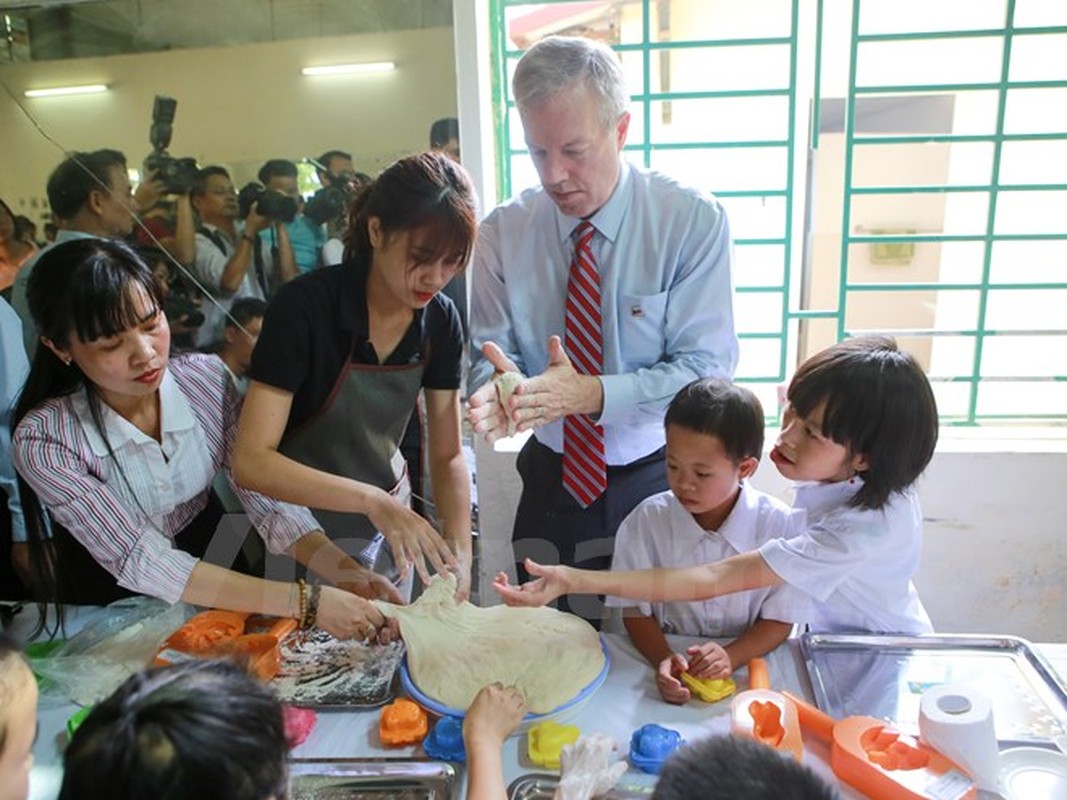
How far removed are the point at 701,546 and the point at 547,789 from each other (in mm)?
566

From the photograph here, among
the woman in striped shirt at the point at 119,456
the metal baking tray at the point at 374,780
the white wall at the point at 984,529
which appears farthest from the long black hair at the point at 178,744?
the white wall at the point at 984,529

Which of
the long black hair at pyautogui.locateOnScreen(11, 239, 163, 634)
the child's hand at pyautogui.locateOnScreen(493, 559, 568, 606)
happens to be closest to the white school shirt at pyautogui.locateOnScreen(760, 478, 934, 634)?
the child's hand at pyautogui.locateOnScreen(493, 559, 568, 606)

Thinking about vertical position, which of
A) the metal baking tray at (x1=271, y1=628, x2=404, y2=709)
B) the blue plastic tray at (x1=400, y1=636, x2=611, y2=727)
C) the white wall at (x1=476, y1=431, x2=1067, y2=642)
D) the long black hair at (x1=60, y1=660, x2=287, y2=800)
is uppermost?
the long black hair at (x1=60, y1=660, x2=287, y2=800)

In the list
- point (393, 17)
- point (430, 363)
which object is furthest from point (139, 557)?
point (393, 17)

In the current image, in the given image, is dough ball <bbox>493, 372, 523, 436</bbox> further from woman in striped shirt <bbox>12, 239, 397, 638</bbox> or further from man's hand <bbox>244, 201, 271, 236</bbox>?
man's hand <bbox>244, 201, 271, 236</bbox>

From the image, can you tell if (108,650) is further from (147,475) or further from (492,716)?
(492,716)

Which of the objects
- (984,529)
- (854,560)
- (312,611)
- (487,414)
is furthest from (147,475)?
(984,529)

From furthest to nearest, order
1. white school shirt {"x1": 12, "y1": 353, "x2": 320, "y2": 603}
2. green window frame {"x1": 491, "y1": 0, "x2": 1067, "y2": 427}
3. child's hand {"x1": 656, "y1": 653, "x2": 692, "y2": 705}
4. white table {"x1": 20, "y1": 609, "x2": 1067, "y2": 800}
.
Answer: green window frame {"x1": 491, "y1": 0, "x2": 1067, "y2": 427}
white school shirt {"x1": 12, "y1": 353, "x2": 320, "y2": 603}
child's hand {"x1": 656, "y1": 653, "x2": 692, "y2": 705}
white table {"x1": 20, "y1": 609, "x2": 1067, "y2": 800}

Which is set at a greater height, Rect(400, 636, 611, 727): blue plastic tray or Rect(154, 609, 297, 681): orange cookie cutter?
Rect(154, 609, 297, 681): orange cookie cutter

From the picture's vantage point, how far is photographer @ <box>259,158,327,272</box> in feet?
6.79

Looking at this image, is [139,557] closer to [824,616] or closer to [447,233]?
[447,233]

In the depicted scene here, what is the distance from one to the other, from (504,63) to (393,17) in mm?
345

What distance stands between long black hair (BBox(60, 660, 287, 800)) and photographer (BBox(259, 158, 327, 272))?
151cm

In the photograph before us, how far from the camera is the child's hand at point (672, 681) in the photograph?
120 centimetres
